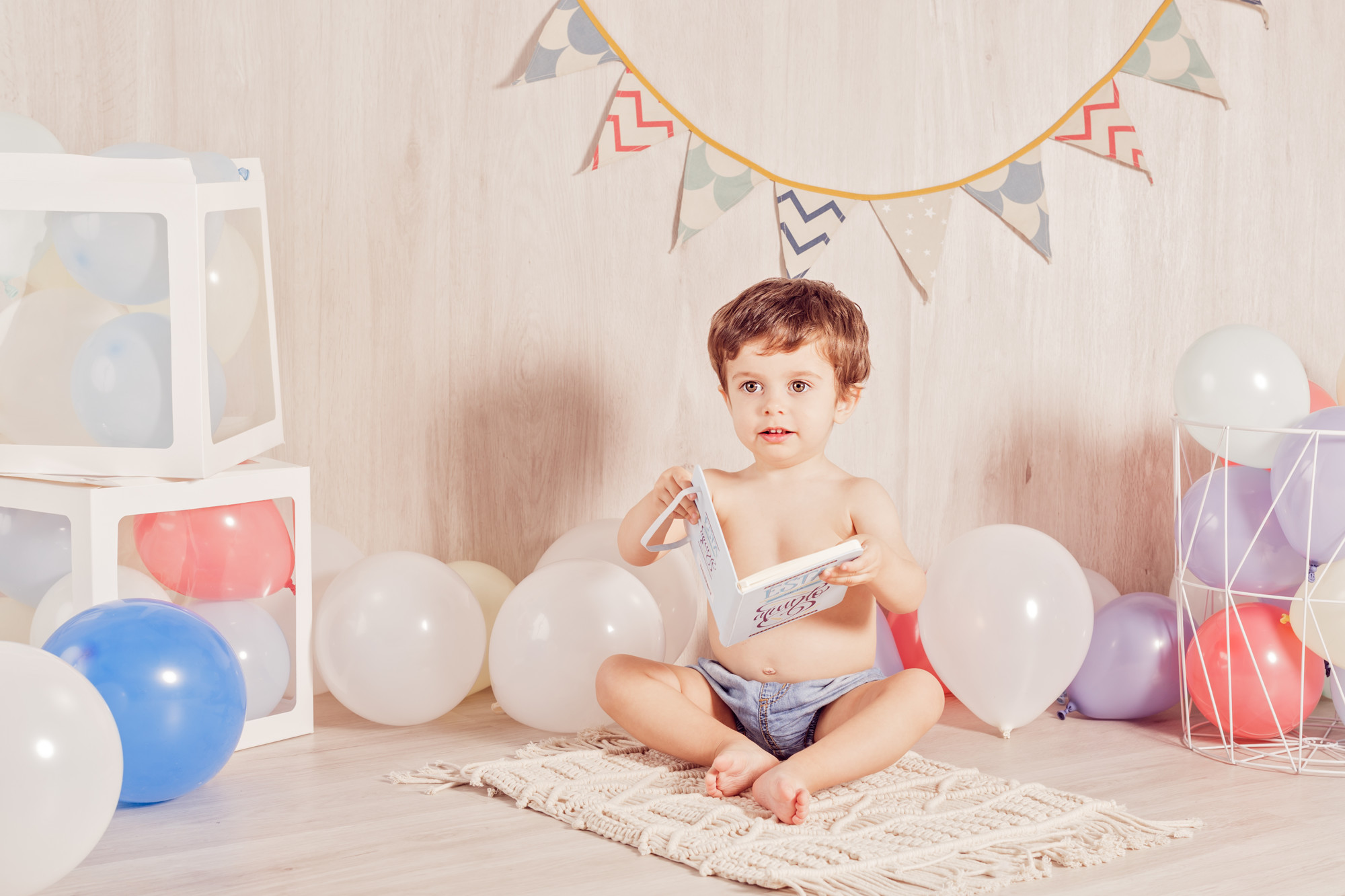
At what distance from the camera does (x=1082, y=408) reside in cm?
236

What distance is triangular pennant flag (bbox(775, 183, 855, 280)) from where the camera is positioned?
6.79ft

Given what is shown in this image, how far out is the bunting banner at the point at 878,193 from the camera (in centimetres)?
193

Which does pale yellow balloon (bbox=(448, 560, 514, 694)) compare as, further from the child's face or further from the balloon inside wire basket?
the balloon inside wire basket

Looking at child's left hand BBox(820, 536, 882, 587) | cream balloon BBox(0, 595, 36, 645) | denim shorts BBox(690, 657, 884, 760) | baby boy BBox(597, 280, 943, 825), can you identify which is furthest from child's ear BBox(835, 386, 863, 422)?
cream balloon BBox(0, 595, 36, 645)

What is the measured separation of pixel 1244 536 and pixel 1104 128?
35.3 inches

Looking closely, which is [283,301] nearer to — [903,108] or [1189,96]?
[903,108]

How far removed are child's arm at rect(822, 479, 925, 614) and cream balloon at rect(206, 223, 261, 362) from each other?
0.82 meters

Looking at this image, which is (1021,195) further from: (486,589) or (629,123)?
(486,589)

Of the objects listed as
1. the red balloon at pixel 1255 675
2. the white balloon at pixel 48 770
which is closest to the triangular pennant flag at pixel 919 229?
the red balloon at pixel 1255 675

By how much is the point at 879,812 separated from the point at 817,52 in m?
1.28

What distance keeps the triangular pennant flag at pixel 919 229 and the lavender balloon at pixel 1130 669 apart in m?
0.67

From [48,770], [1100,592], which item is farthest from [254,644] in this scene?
[1100,592]

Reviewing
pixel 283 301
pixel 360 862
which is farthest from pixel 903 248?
pixel 360 862

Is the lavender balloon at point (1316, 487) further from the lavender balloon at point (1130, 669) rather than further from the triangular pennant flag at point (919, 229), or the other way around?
the triangular pennant flag at point (919, 229)
